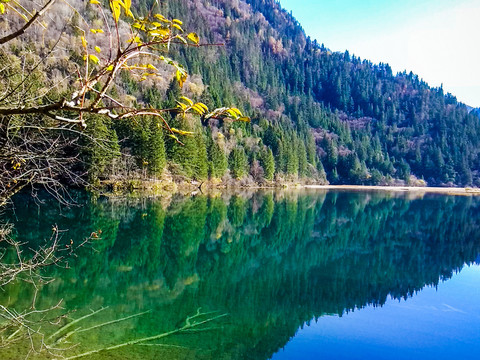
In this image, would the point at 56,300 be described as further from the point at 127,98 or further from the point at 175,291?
the point at 127,98

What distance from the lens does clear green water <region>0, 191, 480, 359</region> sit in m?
9.90

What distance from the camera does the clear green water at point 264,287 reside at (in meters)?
9.90

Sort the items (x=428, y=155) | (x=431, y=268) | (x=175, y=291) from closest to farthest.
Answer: (x=175, y=291) → (x=431, y=268) → (x=428, y=155)

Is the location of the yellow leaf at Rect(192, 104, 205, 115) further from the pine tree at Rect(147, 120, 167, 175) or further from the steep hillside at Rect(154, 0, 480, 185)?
the steep hillside at Rect(154, 0, 480, 185)

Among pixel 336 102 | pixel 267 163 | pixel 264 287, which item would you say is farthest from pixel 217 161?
pixel 336 102

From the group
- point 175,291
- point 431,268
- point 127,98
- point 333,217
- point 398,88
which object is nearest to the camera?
point 175,291

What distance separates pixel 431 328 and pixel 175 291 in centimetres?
853

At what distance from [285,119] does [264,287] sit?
10571 centimetres

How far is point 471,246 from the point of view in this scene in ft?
83.0

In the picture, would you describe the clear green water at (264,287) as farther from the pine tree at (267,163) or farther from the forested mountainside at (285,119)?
the pine tree at (267,163)

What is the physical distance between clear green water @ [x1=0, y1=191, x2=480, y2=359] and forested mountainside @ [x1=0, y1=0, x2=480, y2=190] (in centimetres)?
2186

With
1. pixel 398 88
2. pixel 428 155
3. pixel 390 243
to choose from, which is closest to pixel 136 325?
pixel 390 243

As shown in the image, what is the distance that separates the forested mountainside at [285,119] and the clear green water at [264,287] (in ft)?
71.7

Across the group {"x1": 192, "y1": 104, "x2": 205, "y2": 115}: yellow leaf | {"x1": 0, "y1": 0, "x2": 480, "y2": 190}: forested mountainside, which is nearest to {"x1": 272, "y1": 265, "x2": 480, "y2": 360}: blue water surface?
{"x1": 192, "y1": 104, "x2": 205, "y2": 115}: yellow leaf
